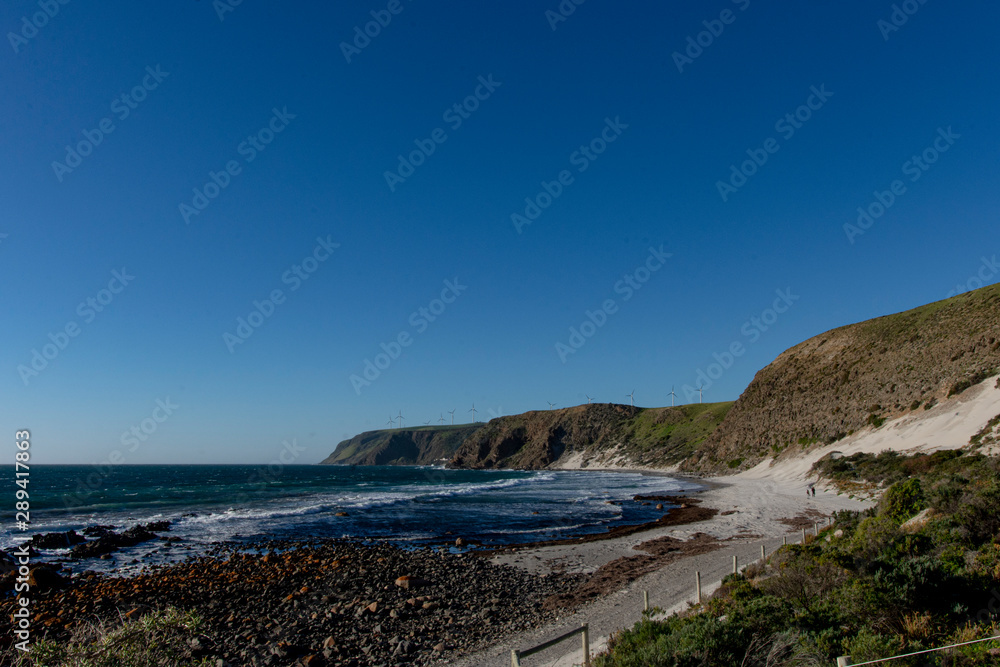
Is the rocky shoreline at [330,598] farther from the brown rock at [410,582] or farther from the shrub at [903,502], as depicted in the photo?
the shrub at [903,502]

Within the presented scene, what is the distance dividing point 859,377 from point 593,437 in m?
100

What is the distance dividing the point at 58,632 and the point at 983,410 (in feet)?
204

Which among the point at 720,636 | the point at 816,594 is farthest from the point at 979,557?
the point at 720,636

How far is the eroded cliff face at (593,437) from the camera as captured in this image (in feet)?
420

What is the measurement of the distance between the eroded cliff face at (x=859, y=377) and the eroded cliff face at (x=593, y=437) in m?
26.3

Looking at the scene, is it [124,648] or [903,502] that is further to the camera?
[903,502]

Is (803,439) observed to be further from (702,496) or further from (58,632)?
(58,632)

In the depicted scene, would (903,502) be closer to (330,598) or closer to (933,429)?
(330,598)

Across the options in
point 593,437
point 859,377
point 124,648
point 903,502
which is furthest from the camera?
point 593,437

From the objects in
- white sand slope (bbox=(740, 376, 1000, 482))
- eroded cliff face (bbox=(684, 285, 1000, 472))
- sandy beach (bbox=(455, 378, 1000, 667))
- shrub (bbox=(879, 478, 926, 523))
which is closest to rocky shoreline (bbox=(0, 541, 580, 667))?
sandy beach (bbox=(455, 378, 1000, 667))

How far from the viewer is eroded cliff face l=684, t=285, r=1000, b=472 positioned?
5475 cm

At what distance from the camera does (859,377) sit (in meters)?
67.6

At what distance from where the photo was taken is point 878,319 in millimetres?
80312

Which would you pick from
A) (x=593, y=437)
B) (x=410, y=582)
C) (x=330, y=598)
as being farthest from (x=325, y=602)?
(x=593, y=437)
